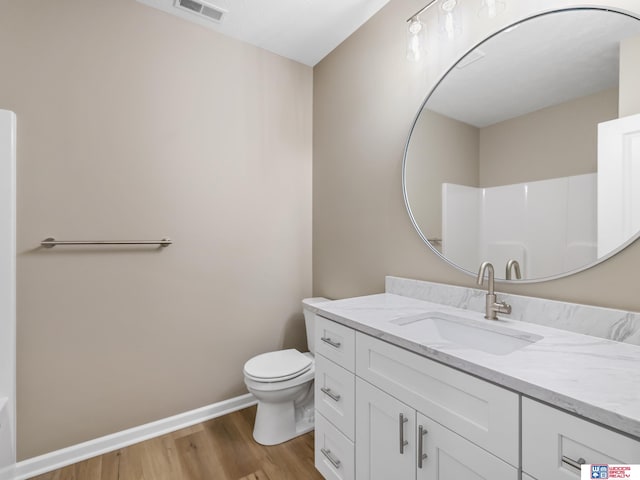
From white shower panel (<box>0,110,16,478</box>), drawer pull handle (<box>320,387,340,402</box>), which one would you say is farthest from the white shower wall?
white shower panel (<box>0,110,16,478</box>)

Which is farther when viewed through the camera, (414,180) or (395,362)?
(414,180)

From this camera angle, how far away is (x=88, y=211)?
1.65 m

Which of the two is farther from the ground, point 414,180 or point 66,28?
point 66,28

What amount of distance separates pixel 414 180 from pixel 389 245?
0.39m

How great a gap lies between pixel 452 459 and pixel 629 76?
129 cm

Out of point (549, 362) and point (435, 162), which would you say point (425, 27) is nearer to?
point (435, 162)

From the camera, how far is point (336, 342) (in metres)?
1.34

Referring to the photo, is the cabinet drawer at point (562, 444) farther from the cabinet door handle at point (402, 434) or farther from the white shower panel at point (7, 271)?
the white shower panel at point (7, 271)

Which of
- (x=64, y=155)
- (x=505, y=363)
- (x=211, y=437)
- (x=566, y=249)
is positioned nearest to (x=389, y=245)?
(x=566, y=249)

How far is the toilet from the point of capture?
1705mm

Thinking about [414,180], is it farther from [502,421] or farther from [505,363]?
[502,421]

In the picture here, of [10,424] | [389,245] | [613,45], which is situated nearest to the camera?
[613,45]

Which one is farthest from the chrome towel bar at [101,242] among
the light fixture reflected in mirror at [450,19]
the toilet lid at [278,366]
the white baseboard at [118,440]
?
the light fixture reflected in mirror at [450,19]

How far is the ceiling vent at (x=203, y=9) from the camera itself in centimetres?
176
